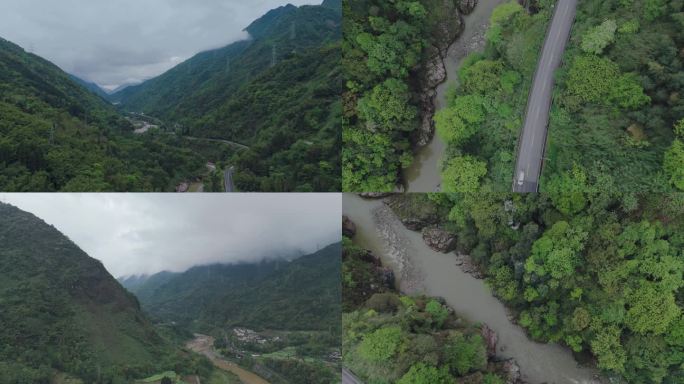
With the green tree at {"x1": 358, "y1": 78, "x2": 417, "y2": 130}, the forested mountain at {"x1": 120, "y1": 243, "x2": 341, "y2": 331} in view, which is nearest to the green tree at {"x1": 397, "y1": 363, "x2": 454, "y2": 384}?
the forested mountain at {"x1": 120, "y1": 243, "x2": 341, "y2": 331}

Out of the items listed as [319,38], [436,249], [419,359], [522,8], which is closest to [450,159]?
[436,249]

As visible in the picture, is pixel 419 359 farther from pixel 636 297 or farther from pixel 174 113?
pixel 174 113

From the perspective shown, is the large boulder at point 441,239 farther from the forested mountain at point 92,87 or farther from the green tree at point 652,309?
the forested mountain at point 92,87

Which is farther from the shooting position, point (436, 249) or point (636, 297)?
point (436, 249)

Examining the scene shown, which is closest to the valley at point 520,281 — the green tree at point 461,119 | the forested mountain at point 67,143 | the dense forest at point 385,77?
the dense forest at point 385,77

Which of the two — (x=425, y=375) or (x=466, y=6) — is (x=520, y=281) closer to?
(x=425, y=375)

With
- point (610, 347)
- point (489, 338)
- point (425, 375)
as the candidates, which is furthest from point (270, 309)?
point (610, 347)
